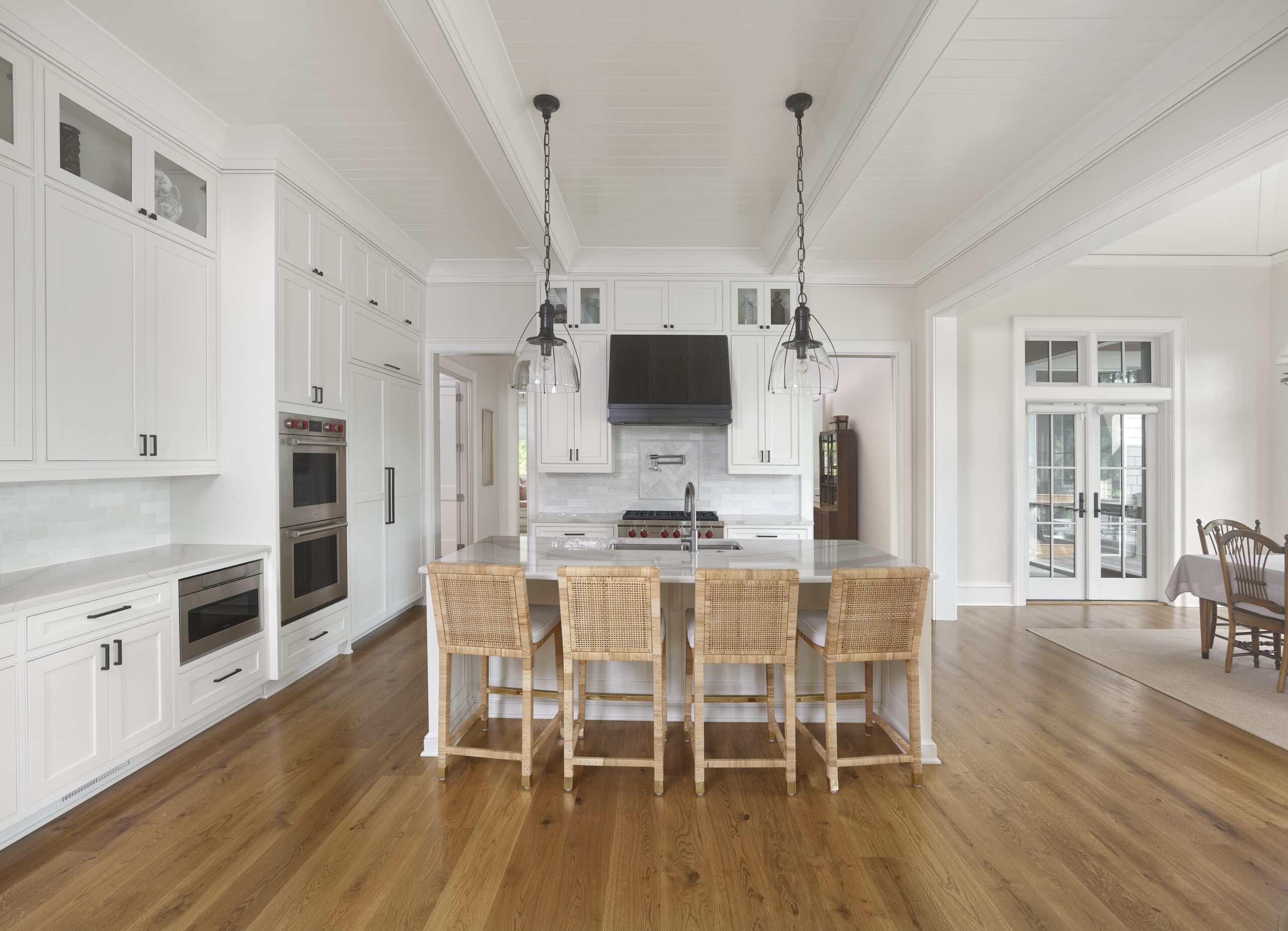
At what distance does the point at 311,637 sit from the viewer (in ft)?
11.7

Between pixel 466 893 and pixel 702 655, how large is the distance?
1.08m

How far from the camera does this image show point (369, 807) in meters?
2.25

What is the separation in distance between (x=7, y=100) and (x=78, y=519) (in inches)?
66.8

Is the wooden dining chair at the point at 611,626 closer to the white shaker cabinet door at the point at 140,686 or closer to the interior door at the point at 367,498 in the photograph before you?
the white shaker cabinet door at the point at 140,686

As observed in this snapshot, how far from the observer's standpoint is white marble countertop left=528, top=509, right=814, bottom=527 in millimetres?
4867

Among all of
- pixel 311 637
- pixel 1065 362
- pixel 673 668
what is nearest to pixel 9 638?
pixel 311 637

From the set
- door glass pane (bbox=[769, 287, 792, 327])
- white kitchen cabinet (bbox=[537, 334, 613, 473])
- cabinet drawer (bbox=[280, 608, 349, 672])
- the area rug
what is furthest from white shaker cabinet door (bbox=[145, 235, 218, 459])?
the area rug

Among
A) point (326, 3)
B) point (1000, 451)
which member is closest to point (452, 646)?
Result: point (326, 3)

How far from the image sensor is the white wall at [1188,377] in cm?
524

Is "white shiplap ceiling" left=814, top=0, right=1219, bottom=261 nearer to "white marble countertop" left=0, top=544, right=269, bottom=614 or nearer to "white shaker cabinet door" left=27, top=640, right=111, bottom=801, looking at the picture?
"white marble countertop" left=0, top=544, right=269, bottom=614

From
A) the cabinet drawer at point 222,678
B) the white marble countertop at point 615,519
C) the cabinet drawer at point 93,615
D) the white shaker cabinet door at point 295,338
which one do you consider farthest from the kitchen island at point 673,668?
the white marble countertop at point 615,519

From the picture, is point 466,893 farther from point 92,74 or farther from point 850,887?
point 92,74

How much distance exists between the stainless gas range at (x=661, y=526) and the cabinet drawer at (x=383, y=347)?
2.13m

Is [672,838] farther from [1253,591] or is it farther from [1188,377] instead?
[1188,377]
